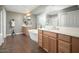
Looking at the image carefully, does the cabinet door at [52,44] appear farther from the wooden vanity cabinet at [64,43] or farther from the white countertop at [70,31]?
the white countertop at [70,31]

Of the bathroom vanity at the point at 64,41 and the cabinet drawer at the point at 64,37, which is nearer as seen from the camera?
the bathroom vanity at the point at 64,41

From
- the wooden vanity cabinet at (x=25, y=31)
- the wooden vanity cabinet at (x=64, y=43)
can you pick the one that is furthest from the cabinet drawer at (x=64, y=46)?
the wooden vanity cabinet at (x=25, y=31)

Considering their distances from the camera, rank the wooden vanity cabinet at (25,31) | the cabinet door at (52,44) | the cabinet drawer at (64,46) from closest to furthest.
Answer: the cabinet drawer at (64,46) < the wooden vanity cabinet at (25,31) < the cabinet door at (52,44)

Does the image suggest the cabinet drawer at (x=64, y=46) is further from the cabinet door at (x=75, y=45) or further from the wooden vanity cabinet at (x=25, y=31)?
the wooden vanity cabinet at (x=25, y=31)

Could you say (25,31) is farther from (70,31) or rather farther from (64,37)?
(70,31)

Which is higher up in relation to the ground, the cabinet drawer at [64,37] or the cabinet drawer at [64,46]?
the cabinet drawer at [64,37]

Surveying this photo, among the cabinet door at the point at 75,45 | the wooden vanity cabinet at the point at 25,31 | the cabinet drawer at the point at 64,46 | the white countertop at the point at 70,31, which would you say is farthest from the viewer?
the wooden vanity cabinet at the point at 25,31

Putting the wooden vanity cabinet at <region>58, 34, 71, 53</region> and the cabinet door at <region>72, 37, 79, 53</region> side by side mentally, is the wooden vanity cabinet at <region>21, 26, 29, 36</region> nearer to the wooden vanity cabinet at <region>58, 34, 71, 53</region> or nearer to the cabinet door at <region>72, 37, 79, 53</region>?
the wooden vanity cabinet at <region>58, 34, 71, 53</region>

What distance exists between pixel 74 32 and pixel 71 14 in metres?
0.33

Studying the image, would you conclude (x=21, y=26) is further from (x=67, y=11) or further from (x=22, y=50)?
(x=67, y=11)

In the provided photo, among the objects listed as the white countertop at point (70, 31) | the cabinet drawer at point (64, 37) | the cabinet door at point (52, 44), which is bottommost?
the cabinet door at point (52, 44)

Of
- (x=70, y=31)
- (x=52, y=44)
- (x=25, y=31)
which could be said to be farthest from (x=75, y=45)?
(x=25, y=31)

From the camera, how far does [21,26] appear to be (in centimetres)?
216
